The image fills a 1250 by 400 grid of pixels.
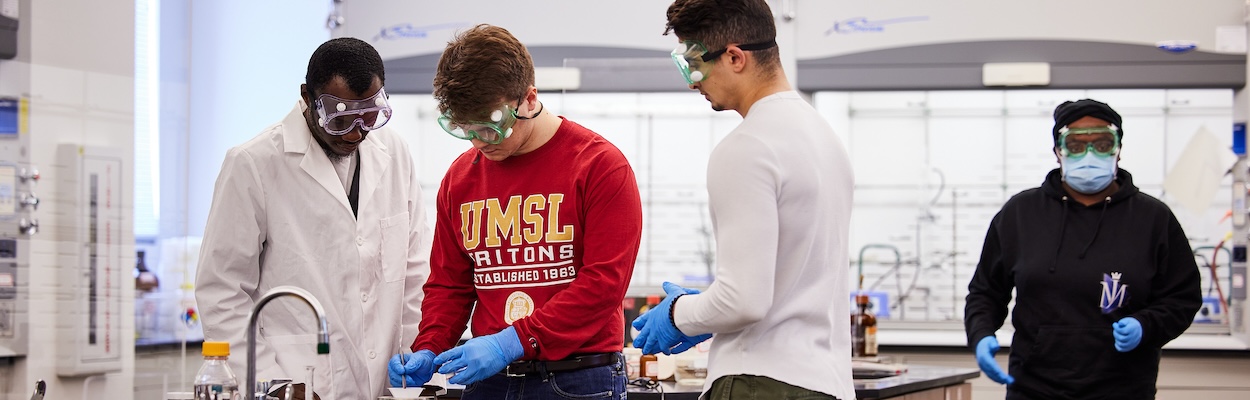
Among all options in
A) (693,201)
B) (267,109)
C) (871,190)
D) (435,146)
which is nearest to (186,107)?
(267,109)

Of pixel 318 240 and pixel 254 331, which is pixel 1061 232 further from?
pixel 254 331


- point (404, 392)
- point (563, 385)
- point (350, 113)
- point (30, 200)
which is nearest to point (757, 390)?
point (563, 385)

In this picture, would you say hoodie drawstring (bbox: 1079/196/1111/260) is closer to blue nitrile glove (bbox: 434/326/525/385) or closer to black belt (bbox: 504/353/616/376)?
black belt (bbox: 504/353/616/376)

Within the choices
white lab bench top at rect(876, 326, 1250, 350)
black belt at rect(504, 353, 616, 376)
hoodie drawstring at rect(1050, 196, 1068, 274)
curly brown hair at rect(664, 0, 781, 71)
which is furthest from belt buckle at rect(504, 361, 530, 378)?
white lab bench top at rect(876, 326, 1250, 350)

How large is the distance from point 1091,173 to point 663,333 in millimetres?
1670

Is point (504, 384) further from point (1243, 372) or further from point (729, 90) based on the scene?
point (1243, 372)

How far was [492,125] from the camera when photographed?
203 centimetres

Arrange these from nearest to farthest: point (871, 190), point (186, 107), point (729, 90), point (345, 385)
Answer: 1. point (729, 90)
2. point (345, 385)
3. point (186, 107)
4. point (871, 190)

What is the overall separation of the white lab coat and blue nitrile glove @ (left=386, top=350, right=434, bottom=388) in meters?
0.15

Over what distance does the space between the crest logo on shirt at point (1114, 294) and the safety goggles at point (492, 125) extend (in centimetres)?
168

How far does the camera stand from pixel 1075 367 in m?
2.92

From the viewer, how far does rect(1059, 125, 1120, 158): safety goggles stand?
121 inches

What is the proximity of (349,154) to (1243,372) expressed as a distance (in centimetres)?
448

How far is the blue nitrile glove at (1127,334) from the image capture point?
9.21 feet
